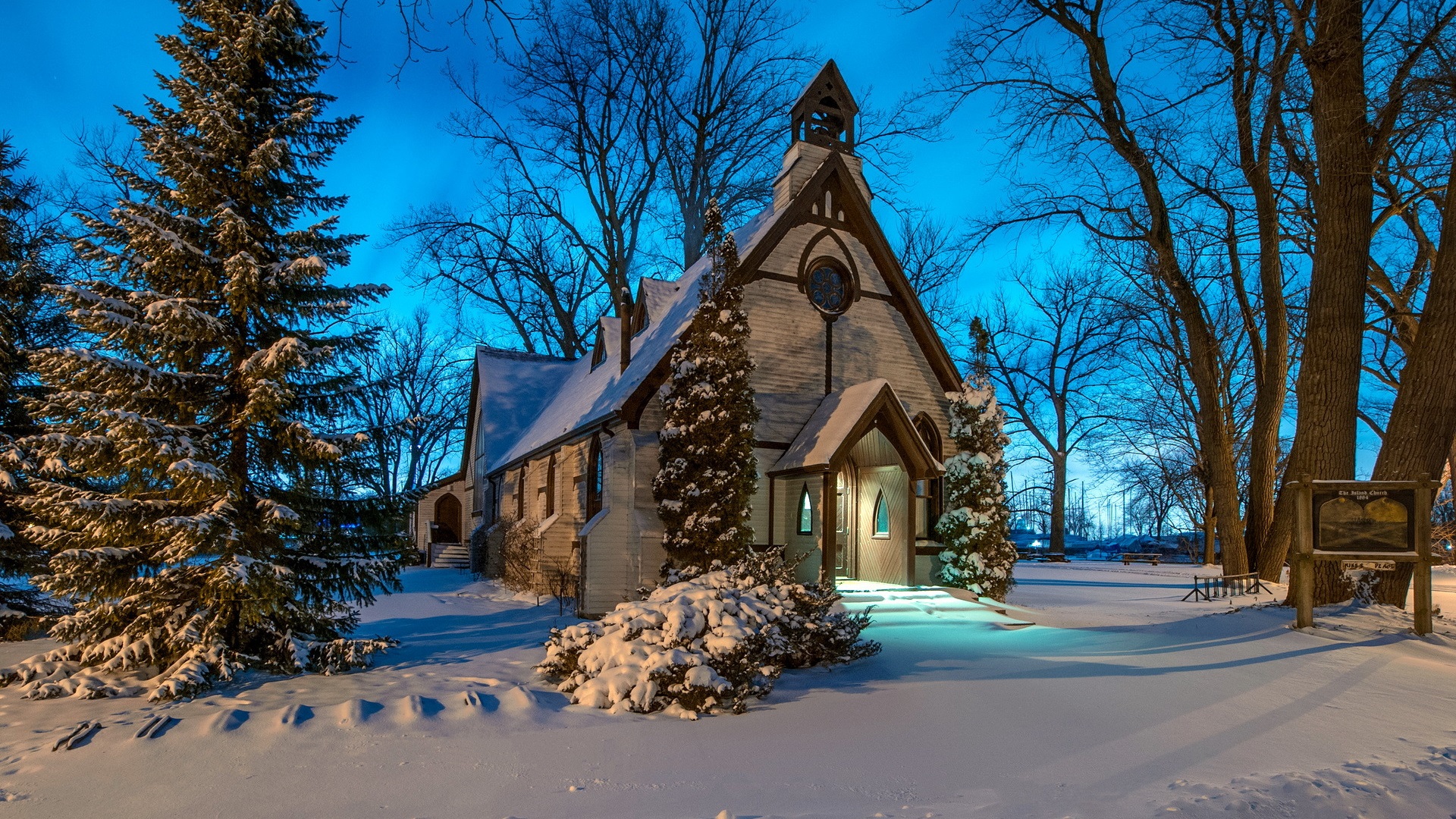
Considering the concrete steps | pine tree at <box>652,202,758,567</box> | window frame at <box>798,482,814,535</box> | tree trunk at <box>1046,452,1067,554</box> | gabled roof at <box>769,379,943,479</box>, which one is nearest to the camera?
pine tree at <box>652,202,758,567</box>

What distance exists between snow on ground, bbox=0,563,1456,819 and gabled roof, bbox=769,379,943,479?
5.15m

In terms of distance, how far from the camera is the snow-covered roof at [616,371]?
53.4ft

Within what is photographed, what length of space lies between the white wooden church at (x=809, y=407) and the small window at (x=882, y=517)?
0.11ft

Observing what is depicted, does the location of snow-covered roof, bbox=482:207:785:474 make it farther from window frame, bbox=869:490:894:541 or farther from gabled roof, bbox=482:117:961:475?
window frame, bbox=869:490:894:541

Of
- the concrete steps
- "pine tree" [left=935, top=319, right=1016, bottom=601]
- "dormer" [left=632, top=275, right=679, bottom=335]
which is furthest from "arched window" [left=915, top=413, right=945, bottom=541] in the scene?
the concrete steps

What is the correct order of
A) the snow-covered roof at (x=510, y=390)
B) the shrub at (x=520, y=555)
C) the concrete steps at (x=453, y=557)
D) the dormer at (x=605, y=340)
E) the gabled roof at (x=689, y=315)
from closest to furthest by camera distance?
1. the gabled roof at (x=689, y=315)
2. the shrub at (x=520, y=555)
3. the dormer at (x=605, y=340)
4. the snow-covered roof at (x=510, y=390)
5. the concrete steps at (x=453, y=557)

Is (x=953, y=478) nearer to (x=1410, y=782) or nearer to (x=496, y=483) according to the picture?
(x=1410, y=782)

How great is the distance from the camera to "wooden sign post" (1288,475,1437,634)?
33.7 feet

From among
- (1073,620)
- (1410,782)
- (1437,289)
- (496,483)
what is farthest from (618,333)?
(1410,782)

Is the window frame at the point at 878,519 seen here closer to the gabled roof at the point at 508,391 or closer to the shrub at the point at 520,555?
the shrub at the point at 520,555

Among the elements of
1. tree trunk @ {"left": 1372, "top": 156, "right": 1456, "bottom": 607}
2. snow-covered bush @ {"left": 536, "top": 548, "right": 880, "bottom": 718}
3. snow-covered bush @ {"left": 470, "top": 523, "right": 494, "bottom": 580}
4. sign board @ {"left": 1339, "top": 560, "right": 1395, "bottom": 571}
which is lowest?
snow-covered bush @ {"left": 470, "top": 523, "right": 494, "bottom": 580}

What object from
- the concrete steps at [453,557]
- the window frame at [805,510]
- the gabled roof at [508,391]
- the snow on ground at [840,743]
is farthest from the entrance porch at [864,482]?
the concrete steps at [453,557]

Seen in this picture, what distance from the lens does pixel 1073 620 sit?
568 inches

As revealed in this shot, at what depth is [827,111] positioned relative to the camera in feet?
62.0
